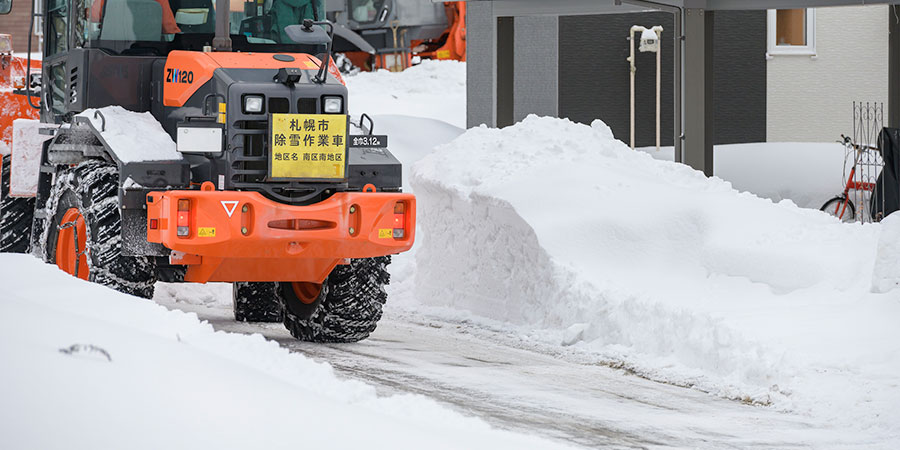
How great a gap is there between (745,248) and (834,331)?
2.12m

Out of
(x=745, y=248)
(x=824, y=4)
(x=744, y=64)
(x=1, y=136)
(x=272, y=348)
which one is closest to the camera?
(x=272, y=348)

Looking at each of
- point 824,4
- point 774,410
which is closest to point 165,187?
point 774,410

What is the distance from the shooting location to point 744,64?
85.3 feet

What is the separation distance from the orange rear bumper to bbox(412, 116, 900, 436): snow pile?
193 centimetres

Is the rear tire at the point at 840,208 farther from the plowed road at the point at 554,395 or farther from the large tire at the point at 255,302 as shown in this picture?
the large tire at the point at 255,302

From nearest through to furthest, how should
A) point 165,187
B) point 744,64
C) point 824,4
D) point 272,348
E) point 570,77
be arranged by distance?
1. point 272,348
2. point 165,187
3. point 824,4
4. point 570,77
5. point 744,64

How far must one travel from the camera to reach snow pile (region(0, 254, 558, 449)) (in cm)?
389

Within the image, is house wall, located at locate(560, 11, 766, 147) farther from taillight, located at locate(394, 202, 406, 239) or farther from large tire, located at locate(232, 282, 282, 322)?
taillight, located at locate(394, 202, 406, 239)

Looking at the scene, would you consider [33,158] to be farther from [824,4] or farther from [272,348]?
[824,4]

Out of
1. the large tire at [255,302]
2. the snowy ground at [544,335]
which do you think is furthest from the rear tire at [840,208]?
the large tire at [255,302]

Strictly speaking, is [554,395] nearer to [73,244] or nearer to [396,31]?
[73,244]

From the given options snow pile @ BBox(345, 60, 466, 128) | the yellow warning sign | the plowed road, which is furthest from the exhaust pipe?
snow pile @ BBox(345, 60, 466, 128)

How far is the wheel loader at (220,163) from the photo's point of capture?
873 centimetres

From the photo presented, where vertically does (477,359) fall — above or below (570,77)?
below
